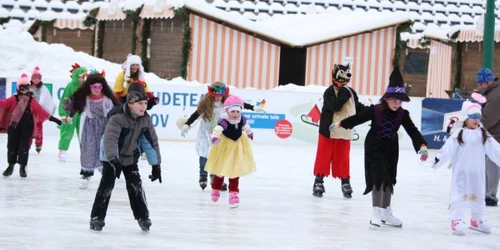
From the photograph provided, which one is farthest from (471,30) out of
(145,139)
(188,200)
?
(145,139)

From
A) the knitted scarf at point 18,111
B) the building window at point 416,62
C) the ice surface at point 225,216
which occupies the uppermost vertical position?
the building window at point 416,62

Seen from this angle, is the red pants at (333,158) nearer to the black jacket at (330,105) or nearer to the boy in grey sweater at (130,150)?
the black jacket at (330,105)

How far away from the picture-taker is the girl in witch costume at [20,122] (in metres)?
11.5

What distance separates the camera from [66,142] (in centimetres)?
1408

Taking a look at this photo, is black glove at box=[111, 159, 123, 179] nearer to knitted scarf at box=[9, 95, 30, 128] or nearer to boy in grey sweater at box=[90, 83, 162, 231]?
boy in grey sweater at box=[90, 83, 162, 231]

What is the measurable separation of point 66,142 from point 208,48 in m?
9.75

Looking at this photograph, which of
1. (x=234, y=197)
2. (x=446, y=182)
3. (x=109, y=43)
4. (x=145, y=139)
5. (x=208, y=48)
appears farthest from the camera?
(x=109, y=43)

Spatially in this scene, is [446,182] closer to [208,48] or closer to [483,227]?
[483,227]

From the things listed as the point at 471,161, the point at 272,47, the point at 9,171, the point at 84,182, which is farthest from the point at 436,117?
the point at 471,161

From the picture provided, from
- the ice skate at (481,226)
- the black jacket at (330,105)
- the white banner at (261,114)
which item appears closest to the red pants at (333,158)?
the black jacket at (330,105)

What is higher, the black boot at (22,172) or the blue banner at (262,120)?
the blue banner at (262,120)

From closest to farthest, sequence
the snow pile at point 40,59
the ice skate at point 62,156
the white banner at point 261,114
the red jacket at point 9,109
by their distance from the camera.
Answer: the red jacket at point 9,109
the ice skate at point 62,156
the white banner at point 261,114
the snow pile at point 40,59

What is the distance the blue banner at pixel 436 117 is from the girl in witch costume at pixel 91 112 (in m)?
10.6

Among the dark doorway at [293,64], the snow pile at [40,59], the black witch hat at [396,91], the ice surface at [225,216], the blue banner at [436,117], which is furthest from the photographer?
the dark doorway at [293,64]
